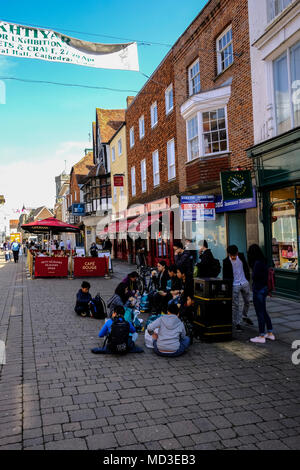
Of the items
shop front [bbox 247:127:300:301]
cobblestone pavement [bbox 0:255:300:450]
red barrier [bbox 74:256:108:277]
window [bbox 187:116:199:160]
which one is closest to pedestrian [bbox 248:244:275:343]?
cobblestone pavement [bbox 0:255:300:450]

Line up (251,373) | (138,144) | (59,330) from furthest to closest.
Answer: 1. (138,144)
2. (59,330)
3. (251,373)

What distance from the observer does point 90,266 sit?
18906 mm

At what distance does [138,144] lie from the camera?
79.8 ft

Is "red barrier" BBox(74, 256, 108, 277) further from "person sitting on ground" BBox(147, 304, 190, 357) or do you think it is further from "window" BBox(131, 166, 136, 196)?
"person sitting on ground" BBox(147, 304, 190, 357)

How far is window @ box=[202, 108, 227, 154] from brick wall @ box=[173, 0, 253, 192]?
18.9 inches

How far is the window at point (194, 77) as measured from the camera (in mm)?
15796

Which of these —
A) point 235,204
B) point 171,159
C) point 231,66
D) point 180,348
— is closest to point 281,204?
point 235,204

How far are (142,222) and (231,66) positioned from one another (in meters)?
11.5

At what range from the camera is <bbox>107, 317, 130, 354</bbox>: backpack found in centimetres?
622

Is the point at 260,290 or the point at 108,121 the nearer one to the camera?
the point at 260,290

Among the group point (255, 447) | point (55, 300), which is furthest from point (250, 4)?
point (255, 447)

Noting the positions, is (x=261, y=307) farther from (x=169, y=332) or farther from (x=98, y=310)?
(x=98, y=310)

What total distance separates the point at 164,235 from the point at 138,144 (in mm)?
7325
